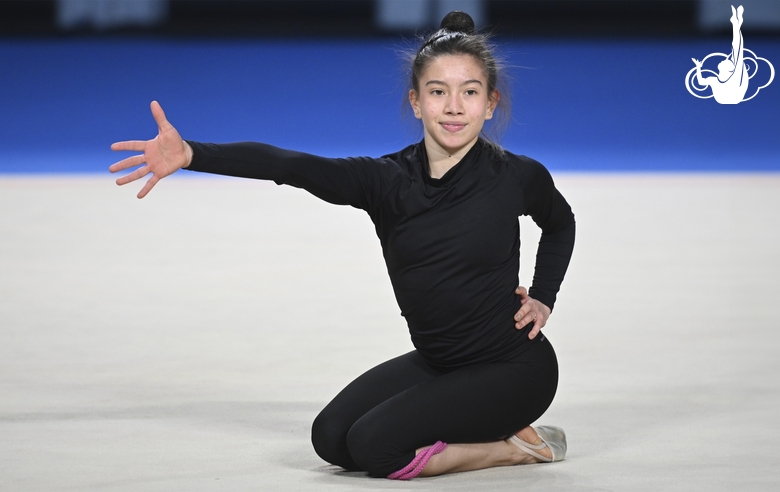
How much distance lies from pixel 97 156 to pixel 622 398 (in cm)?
694

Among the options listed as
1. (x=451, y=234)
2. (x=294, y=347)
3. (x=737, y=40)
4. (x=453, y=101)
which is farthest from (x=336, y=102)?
(x=451, y=234)

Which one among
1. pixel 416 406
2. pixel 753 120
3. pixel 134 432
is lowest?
pixel 134 432

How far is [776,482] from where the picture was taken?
1969 millimetres

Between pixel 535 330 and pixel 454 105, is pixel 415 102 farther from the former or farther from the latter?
pixel 535 330

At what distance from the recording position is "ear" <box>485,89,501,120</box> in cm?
224

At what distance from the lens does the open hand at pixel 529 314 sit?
2.18 metres

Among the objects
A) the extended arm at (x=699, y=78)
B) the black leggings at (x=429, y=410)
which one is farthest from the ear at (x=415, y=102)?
the extended arm at (x=699, y=78)

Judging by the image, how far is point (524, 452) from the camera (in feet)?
7.02

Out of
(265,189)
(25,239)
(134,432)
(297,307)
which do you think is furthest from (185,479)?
(265,189)

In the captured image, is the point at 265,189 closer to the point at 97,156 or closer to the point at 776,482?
the point at 97,156

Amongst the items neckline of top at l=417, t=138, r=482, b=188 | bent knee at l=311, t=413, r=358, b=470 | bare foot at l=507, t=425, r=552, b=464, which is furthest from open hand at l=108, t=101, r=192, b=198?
bare foot at l=507, t=425, r=552, b=464

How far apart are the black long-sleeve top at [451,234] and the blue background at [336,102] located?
6426 mm

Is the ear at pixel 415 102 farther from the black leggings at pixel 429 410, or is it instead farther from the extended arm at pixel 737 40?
the extended arm at pixel 737 40

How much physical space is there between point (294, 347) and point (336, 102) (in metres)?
6.30
